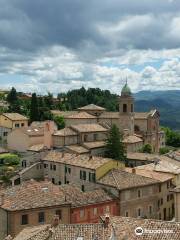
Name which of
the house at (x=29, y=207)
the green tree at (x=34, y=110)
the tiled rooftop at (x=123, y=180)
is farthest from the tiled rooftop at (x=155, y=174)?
the green tree at (x=34, y=110)

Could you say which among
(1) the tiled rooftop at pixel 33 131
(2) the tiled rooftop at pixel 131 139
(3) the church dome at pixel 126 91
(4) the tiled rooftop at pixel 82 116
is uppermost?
(3) the church dome at pixel 126 91

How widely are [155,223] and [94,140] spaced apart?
4730 cm

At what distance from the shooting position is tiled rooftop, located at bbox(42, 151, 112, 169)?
58219 mm

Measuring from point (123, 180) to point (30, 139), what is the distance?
93.8 feet

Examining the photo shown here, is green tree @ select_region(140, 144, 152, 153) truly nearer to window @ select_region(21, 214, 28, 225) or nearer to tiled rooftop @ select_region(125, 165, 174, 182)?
tiled rooftop @ select_region(125, 165, 174, 182)

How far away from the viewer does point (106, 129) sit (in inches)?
3307

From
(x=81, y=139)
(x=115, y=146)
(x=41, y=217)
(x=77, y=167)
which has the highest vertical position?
(x=81, y=139)

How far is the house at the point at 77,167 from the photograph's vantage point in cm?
5697

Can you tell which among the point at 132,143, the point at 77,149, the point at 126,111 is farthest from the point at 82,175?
the point at 126,111

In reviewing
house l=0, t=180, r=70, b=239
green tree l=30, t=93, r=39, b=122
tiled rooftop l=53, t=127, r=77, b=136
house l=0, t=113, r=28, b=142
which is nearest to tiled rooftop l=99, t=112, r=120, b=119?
green tree l=30, t=93, r=39, b=122

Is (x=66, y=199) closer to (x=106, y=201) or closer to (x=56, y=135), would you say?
(x=106, y=201)

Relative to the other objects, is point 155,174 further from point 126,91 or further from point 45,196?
point 126,91


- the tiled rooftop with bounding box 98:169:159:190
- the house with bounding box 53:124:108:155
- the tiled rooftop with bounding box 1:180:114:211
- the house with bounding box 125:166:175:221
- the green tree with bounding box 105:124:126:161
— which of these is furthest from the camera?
the house with bounding box 53:124:108:155

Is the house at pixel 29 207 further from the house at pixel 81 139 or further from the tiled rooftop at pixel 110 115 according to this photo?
the tiled rooftop at pixel 110 115
